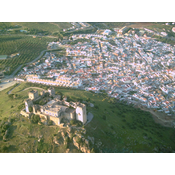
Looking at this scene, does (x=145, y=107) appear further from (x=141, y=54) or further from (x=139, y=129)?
(x=141, y=54)

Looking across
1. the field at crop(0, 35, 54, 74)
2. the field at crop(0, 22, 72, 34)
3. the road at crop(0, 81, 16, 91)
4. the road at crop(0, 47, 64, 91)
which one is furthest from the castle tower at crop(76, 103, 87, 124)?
the field at crop(0, 22, 72, 34)

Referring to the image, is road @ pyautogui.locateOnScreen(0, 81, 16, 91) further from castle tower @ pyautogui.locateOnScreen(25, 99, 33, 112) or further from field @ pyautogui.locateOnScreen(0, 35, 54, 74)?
castle tower @ pyautogui.locateOnScreen(25, 99, 33, 112)

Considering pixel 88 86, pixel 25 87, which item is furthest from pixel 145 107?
pixel 25 87

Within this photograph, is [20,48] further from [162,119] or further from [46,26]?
[162,119]

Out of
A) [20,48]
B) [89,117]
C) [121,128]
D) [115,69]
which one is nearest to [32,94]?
[89,117]

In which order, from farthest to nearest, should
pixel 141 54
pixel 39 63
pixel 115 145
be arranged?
pixel 141 54
pixel 39 63
pixel 115 145

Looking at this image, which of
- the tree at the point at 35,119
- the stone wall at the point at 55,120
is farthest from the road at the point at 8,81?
the stone wall at the point at 55,120
